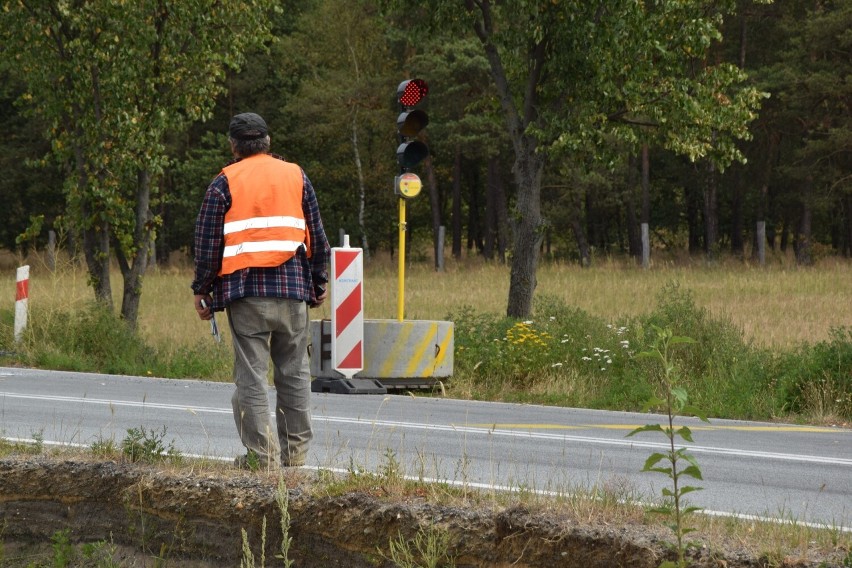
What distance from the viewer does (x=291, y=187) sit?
267 inches

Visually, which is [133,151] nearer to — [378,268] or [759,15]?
[378,268]

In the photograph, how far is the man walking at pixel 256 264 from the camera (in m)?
6.72

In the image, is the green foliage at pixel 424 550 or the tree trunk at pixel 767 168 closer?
the green foliage at pixel 424 550

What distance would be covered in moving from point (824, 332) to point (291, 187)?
15.0 meters

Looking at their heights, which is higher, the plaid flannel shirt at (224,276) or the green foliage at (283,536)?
the plaid flannel shirt at (224,276)

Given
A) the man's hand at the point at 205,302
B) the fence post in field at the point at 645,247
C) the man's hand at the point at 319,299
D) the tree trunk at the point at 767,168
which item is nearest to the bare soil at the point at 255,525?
the man's hand at the point at 205,302

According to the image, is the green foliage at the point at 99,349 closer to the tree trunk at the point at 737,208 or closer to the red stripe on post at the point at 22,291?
the red stripe on post at the point at 22,291

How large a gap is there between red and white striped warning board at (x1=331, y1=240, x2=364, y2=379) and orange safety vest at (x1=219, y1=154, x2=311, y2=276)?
289 inches

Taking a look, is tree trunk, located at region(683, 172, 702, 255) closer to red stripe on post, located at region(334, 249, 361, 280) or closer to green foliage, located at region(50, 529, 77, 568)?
red stripe on post, located at region(334, 249, 361, 280)

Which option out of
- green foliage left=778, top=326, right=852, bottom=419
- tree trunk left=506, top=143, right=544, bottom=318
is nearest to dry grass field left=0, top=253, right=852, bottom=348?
tree trunk left=506, top=143, right=544, bottom=318

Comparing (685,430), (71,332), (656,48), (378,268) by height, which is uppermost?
(656,48)

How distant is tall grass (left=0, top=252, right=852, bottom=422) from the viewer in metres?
13.2

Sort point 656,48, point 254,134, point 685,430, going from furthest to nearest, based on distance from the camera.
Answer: point 656,48
point 254,134
point 685,430

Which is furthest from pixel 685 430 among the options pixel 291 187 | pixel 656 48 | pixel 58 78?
pixel 58 78
